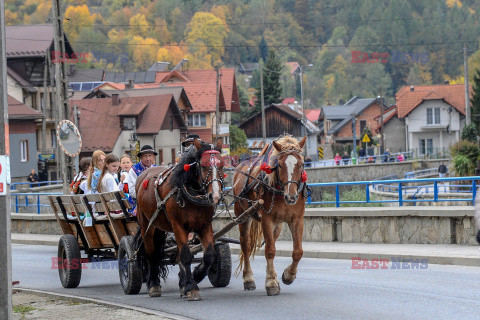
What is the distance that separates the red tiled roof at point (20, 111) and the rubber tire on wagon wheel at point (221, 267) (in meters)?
50.0

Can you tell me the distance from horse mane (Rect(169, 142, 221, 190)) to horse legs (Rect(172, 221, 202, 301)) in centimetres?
57

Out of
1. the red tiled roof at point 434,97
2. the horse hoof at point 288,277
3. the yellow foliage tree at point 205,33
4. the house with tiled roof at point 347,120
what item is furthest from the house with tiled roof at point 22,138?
the yellow foliage tree at point 205,33

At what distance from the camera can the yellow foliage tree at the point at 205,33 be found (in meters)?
150

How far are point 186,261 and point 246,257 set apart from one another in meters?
1.46

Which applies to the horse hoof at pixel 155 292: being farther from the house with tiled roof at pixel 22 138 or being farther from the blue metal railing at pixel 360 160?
the blue metal railing at pixel 360 160

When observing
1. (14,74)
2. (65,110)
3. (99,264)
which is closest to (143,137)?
(14,74)

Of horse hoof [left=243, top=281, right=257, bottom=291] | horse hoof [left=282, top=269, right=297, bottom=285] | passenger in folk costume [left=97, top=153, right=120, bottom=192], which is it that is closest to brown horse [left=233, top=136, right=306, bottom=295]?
horse hoof [left=282, top=269, right=297, bottom=285]

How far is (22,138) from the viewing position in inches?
2403

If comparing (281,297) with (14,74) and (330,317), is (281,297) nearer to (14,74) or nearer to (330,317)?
(330,317)

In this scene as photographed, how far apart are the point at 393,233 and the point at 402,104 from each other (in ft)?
272

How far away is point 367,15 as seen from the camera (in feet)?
611

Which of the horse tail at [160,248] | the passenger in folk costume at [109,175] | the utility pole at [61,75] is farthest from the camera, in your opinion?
the utility pole at [61,75]

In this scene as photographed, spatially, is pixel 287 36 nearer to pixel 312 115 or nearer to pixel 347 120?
pixel 312 115

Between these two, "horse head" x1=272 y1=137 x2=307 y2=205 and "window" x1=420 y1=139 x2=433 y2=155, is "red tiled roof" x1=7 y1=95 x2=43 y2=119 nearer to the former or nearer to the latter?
"horse head" x1=272 y1=137 x2=307 y2=205
